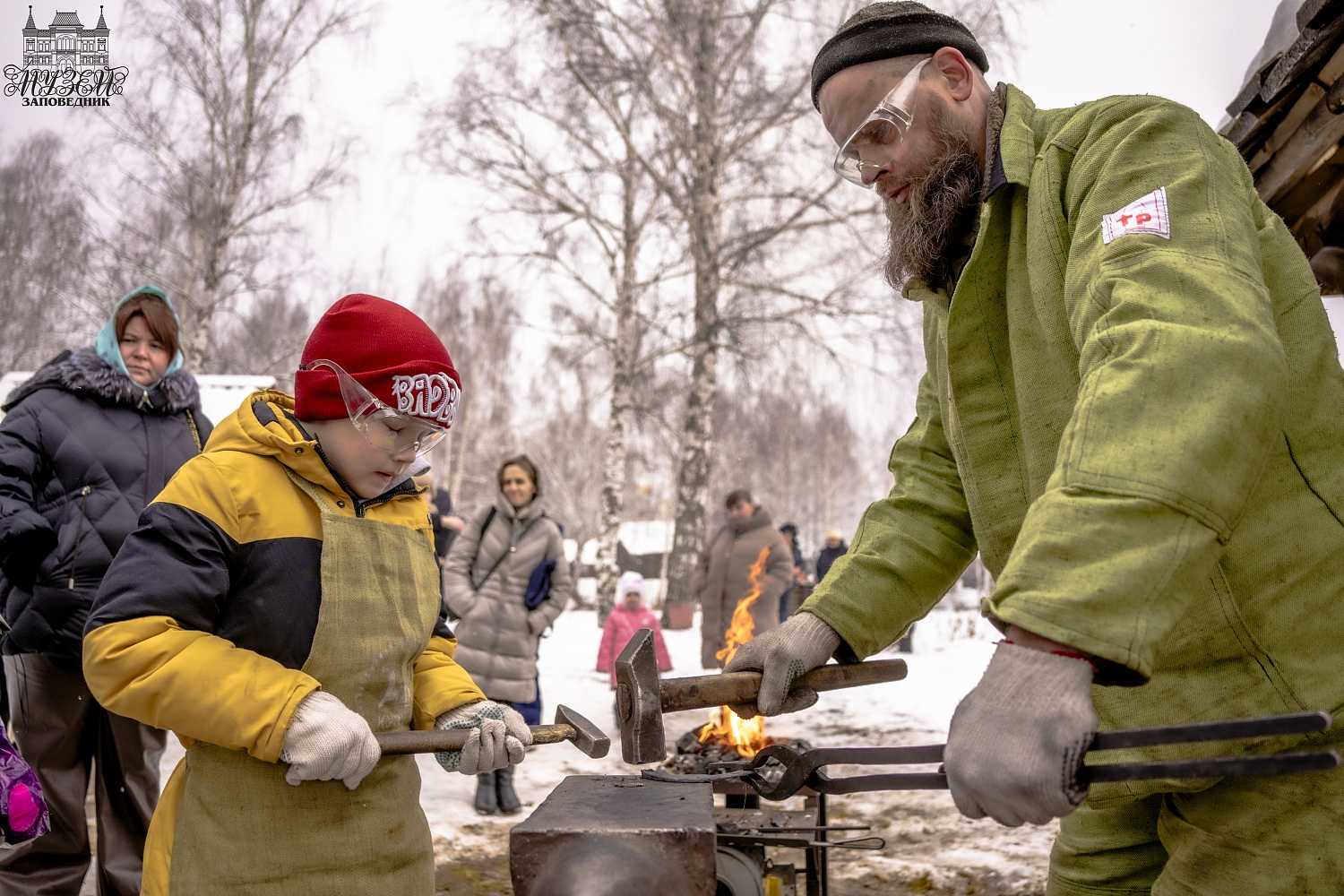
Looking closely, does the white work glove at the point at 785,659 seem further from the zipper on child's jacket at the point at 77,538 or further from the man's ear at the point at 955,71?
the zipper on child's jacket at the point at 77,538

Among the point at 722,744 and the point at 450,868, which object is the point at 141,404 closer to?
the point at 450,868

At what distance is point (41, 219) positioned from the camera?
78.0 ft

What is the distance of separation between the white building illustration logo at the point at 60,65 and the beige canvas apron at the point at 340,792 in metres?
9.00

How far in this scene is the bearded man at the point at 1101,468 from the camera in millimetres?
1098

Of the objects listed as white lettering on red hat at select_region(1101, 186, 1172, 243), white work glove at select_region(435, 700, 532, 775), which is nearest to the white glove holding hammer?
white lettering on red hat at select_region(1101, 186, 1172, 243)

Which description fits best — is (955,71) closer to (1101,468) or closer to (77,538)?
(1101,468)

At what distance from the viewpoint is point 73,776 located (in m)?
3.63

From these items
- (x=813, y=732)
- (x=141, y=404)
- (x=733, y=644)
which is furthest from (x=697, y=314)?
(x=141, y=404)

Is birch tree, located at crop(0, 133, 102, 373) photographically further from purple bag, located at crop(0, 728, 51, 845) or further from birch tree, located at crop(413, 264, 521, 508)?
purple bag, located at crop(0, 728, 51, 845)

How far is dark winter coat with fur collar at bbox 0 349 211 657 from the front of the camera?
3537 mm

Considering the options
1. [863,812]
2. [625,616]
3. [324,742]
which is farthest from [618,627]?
[324,742]

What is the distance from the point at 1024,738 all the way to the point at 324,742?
1.41m

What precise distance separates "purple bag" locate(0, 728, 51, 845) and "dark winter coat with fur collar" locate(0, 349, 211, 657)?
4.04 ft

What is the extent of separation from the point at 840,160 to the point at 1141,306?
101cm
